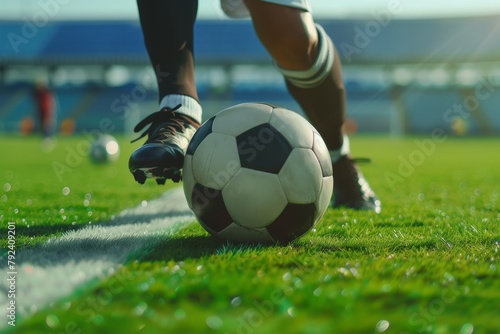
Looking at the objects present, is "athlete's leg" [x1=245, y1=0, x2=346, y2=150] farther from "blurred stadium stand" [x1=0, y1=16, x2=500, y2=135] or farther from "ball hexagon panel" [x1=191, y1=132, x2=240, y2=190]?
"blurred stadium stand" [x1=0, y1=16, x2=500, y2=135]

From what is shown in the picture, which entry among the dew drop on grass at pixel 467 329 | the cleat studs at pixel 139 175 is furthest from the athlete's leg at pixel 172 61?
the dew drop on grass at pixel 467 329

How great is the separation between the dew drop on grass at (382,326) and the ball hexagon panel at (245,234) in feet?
2.54

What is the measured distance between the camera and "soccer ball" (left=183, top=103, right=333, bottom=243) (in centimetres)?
167

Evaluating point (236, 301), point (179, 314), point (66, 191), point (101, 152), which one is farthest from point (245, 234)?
point (101, 152)

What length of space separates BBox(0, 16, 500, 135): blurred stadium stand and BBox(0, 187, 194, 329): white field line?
1094 inches

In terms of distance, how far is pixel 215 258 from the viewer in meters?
1.48

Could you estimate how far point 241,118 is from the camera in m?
1.81

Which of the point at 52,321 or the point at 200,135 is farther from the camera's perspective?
the point at 200,135

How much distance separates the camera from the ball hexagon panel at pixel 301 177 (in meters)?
1.68

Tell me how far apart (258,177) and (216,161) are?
6.0 inches

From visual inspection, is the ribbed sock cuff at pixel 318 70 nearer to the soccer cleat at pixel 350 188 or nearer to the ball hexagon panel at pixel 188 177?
the soccer cleat at pixel 350 188

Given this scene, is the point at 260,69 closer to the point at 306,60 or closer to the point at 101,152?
the point at 101,152

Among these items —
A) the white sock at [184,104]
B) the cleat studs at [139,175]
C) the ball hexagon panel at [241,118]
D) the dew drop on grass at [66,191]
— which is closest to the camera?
the ball hexagon panel at [241,118]

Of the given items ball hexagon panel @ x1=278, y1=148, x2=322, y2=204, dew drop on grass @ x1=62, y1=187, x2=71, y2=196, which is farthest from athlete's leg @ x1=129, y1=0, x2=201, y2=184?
dew drop on grass @ x1=62, y1=187, x2=71, y2=196
